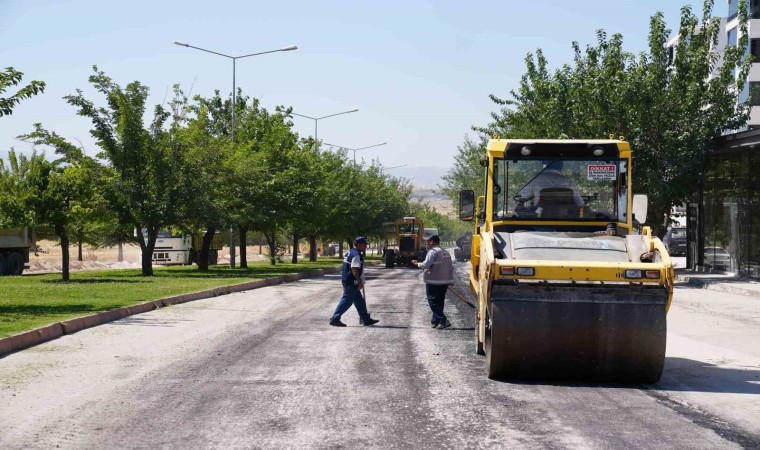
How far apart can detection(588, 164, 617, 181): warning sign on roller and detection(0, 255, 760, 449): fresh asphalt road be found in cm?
254

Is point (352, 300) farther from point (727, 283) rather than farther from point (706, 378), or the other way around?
point (727, 283)

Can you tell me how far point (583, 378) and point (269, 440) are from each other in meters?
4.47

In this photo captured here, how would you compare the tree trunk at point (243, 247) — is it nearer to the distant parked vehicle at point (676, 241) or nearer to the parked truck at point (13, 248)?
the parked truck at point (13, 248)

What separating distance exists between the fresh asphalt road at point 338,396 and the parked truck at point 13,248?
896 inches

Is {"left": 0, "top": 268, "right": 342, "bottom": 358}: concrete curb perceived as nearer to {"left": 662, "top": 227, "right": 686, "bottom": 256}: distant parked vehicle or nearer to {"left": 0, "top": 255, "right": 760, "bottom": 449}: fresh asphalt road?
{"left": 0, "top": 255, "right": 760, "bottom": 449}: fresh asphalt road

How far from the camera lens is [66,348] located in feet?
44.7

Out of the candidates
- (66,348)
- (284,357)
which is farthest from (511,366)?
(66,348)

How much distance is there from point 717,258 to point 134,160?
2186cm

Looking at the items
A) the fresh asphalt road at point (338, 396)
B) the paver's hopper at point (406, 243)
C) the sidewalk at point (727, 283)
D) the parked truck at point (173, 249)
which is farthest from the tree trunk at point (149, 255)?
the paver's hopper at point (406, 243)

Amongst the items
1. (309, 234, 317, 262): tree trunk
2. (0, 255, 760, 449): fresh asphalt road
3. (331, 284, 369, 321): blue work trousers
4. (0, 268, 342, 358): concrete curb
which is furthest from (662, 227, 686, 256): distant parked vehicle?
(331, 284, 369, 321): blue work trousers

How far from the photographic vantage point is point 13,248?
123ft

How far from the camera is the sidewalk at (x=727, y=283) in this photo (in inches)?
1058

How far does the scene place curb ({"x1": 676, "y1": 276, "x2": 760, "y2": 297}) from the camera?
26.4 m

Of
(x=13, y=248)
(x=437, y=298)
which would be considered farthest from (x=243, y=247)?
(x=437, y=298)
